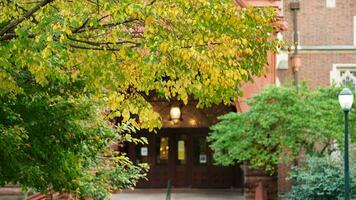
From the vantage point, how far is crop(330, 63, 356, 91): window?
1848 centimetres

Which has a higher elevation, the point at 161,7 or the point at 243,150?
the point at 161,7

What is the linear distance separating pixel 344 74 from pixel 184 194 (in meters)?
7.37

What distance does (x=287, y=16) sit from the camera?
60.7 feet

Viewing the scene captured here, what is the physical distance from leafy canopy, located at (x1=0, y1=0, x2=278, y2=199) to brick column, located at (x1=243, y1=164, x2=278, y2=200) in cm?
1020

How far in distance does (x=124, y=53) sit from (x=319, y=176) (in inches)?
378

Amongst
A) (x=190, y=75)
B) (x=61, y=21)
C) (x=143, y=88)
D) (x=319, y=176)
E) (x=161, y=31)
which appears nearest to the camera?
(x=61, y=21)

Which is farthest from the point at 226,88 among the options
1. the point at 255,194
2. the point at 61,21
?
the point at 255,194

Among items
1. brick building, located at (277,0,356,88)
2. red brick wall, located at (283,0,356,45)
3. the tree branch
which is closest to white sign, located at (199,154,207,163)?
brick building, located at (277,0,356,88)

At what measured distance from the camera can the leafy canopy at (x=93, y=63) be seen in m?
6.05

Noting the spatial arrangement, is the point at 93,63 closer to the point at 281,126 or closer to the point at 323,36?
the point at 281,126

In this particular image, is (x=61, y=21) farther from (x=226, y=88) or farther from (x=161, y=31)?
(x=226, y=88)

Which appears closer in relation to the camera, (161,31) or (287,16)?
(161,31)

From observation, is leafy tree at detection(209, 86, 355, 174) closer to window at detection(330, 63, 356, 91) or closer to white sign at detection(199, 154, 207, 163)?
window at detection(330, 63, 356, 91)

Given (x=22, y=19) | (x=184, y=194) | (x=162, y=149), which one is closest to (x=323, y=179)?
(x=184, y=194)
